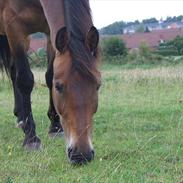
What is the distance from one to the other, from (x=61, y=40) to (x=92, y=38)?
0.93 ft

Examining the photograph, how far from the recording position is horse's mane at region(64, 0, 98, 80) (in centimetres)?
397

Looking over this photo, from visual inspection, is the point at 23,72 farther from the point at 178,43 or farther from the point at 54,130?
the point at 178,43

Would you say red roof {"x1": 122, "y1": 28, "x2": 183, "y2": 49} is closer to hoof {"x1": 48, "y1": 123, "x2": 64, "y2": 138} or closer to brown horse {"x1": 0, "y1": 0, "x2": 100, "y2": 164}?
hoof {"x1": 48, "y1": 123, "x2": 64, "y2": 138}

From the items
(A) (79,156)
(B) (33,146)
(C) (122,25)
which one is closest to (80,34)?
(A) (79,156)

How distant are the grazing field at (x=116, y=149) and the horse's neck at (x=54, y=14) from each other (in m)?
1.23

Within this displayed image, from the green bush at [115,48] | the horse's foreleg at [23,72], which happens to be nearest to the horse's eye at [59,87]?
the horse's foreleg at [23,72]

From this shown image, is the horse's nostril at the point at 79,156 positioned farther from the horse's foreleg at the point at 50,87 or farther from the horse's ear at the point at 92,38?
the horse's foreleg at the point at 50,87

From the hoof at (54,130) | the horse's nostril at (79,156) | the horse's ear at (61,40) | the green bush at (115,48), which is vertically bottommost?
the green bush at (115,48)

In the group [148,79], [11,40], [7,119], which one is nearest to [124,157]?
[11,40]

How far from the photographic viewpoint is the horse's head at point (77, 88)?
12.5 feet

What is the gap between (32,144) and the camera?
5.12 metres

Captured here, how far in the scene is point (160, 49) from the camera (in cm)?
3875

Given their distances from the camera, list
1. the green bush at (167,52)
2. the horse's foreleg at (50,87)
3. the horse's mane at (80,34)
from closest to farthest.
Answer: the horse's mane at (80,34)
the horse's foreleg at (50,87)
the green bush at (167,52)

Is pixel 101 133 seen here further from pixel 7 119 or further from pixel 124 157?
pixel 7 119
